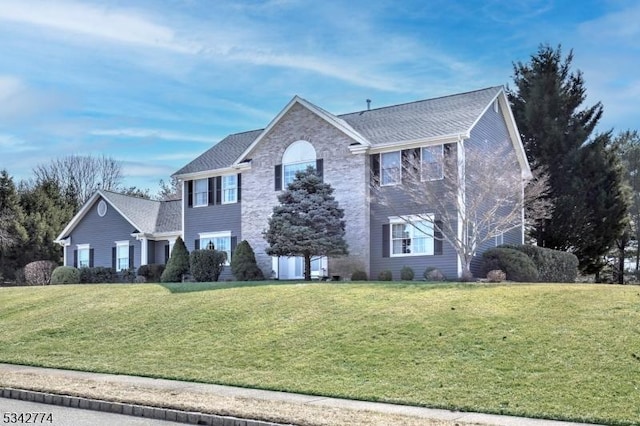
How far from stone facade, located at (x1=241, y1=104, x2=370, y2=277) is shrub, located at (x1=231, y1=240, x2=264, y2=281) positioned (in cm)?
80

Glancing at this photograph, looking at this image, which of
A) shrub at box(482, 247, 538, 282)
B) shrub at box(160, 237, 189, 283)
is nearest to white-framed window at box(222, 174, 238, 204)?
shrub at box(160, 237, 189, 283)

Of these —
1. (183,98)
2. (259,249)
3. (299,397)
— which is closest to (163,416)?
(299,397)

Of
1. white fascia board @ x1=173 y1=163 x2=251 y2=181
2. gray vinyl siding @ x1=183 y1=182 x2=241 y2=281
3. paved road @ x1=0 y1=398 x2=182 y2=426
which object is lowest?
paved road @ x1=0 y1=398 x2=182 y2=426

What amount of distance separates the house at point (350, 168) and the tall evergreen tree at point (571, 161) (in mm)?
4406

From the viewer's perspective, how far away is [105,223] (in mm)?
38219

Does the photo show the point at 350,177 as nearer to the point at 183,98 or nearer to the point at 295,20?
the point at 183,98

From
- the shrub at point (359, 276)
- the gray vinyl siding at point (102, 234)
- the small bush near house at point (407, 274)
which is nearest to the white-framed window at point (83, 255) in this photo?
the gray vinyl siding at point (102, 234)

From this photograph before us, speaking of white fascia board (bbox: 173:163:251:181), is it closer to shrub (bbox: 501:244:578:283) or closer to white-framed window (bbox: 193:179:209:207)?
white-framed window (bbox: 193:179:209:207)

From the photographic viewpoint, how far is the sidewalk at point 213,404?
375 inches

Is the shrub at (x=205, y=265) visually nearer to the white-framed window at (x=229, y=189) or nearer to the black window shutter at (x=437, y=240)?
the white-framed window at (x=229, y=189)

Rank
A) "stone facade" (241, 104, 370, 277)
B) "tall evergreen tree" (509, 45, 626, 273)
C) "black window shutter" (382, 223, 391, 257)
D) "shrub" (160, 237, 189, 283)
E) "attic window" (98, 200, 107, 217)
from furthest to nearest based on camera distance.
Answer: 1. "attic window" (98, 200, 107, 217)
2. "tall evergreen tree" (509, 45, 626, 273)
3. "shrub" (160, 237, 189, 283)
4. "stone facade" (241, 104, 370, 277)
5. "black window shutter" (382, 223, 391, 257)

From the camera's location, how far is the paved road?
989 centimetres

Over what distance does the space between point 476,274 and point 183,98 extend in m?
13.1

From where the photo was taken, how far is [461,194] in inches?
993
